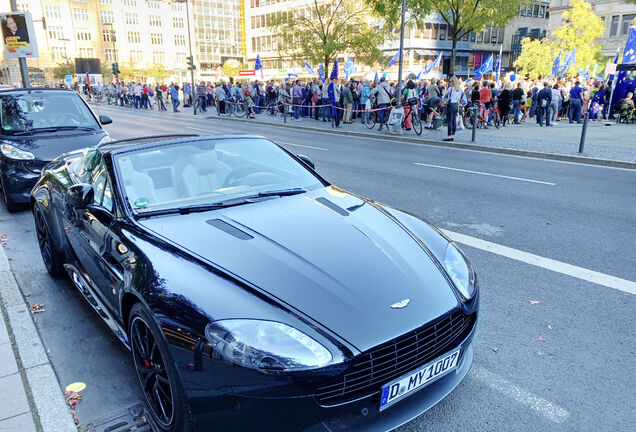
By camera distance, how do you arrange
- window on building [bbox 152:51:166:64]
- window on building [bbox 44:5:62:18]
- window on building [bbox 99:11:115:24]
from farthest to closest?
window on building [bbox 152:51:166:64] → window on building [bbox 99:11:115:24] → window on building [bbox 44:5:62:18]

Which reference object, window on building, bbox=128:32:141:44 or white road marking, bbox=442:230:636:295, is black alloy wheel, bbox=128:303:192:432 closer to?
white road marking, bbox=442:230:636:295

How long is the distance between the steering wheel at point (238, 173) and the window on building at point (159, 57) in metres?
125

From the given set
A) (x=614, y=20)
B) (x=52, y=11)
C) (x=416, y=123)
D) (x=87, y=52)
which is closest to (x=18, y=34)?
(x=416, y=123)

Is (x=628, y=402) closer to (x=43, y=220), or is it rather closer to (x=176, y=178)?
(x=176, y=178)

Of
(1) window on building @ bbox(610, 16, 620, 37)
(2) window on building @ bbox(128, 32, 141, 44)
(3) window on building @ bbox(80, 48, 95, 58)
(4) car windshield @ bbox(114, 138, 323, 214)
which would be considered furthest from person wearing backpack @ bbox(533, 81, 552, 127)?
(3) window on building @ bbox(80, 48, 95, 58)

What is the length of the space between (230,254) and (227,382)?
0.75 metres

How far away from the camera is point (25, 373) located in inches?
120

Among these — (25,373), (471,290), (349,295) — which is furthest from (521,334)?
(25,373)

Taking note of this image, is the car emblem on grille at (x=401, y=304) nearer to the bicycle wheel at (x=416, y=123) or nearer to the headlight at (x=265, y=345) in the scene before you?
the headlight at (x=265, y=345)

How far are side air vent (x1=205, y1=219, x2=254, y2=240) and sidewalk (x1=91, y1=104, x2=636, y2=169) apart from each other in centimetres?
1112

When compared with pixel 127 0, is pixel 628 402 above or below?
below

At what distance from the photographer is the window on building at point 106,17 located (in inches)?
4454

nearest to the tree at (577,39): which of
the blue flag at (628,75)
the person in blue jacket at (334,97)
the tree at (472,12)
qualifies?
the tree at (472,12)

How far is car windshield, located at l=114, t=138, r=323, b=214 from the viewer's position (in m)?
3.25
